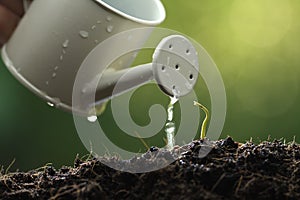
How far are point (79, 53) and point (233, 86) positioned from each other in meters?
1.51

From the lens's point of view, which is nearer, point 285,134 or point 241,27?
point 285,134

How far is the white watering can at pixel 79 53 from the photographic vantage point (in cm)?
74

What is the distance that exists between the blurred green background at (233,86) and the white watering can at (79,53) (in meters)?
1.19

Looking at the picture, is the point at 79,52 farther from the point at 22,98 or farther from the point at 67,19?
the point at 22,98

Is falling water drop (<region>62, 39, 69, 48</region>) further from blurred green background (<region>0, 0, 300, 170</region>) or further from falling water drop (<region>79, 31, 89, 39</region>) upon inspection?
blurred green background (<region>0, 0, 300, 170</region>)

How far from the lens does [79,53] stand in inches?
31.1

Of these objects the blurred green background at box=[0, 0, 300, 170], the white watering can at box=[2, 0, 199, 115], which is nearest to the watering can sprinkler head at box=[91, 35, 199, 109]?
the white watering can at box=[2, 0, 199, 115]

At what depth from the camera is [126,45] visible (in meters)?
0.81

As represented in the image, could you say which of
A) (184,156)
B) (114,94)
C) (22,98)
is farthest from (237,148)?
(22,98)

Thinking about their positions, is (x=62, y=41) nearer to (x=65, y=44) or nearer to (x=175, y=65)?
(x=65, y=44)

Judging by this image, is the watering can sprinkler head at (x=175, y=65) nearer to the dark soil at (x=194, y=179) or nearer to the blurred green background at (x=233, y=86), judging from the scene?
the dark soil at (x=194, y=179)

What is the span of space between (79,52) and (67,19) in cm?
5

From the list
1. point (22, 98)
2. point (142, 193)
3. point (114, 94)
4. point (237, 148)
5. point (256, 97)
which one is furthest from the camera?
point (256, 97)

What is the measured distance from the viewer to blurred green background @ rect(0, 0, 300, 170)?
6.64ft
